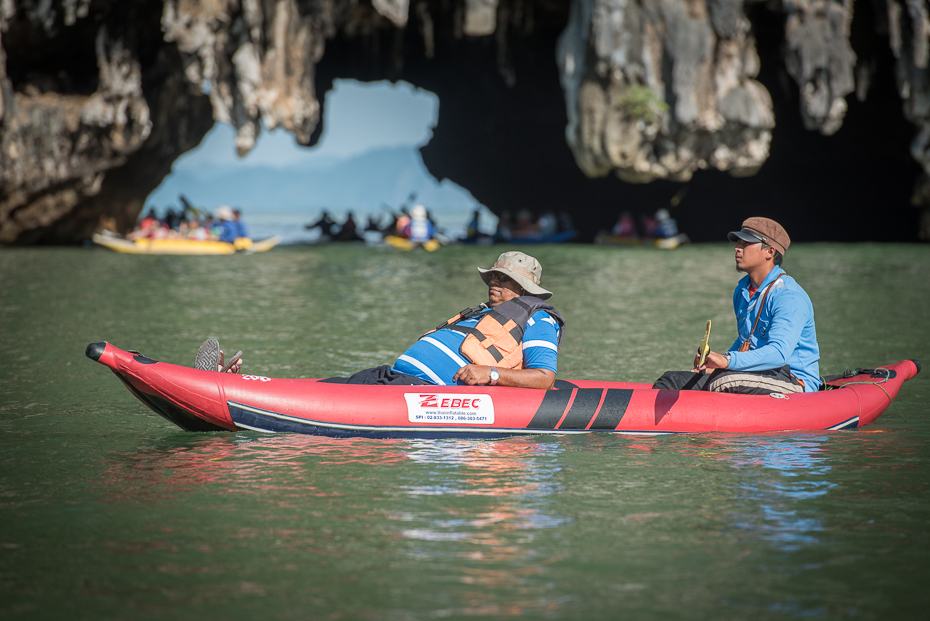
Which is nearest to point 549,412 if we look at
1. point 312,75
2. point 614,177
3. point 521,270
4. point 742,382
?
point 521,270

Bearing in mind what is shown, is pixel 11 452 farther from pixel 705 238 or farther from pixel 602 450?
pixel 705 238

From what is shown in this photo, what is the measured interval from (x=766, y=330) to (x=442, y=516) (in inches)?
96.3

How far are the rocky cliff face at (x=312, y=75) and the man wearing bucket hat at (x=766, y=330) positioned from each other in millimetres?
18478

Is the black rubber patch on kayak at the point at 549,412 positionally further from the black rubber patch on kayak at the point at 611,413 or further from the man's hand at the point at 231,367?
the man's hand at the point at 231,367

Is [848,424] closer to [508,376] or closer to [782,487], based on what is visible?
[782,487]

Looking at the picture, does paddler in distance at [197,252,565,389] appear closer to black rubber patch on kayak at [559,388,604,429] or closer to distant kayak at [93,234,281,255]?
black rubber patch on kayak at [559,388,604,429]

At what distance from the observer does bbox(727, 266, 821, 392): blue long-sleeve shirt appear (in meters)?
5.22

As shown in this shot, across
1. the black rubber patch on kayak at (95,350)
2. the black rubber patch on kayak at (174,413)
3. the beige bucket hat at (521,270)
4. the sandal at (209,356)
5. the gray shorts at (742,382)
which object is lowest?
the black rubber patch on kayak at (174,413)

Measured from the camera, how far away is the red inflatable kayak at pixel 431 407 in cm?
516

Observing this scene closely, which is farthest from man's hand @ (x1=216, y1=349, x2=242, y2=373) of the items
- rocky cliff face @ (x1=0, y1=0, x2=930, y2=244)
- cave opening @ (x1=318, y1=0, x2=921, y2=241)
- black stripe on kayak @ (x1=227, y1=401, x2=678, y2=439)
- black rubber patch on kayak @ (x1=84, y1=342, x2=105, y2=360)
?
cave opening @ (x1=318, y1=0, x2=921, y2=241)

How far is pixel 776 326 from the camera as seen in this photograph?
524 cm

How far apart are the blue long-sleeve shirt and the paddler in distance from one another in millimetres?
1087

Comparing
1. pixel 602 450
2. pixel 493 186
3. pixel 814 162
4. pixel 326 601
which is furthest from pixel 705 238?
pixel 326 601

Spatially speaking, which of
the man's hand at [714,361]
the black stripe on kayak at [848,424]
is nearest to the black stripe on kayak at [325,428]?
the man's hand at [714,361]
